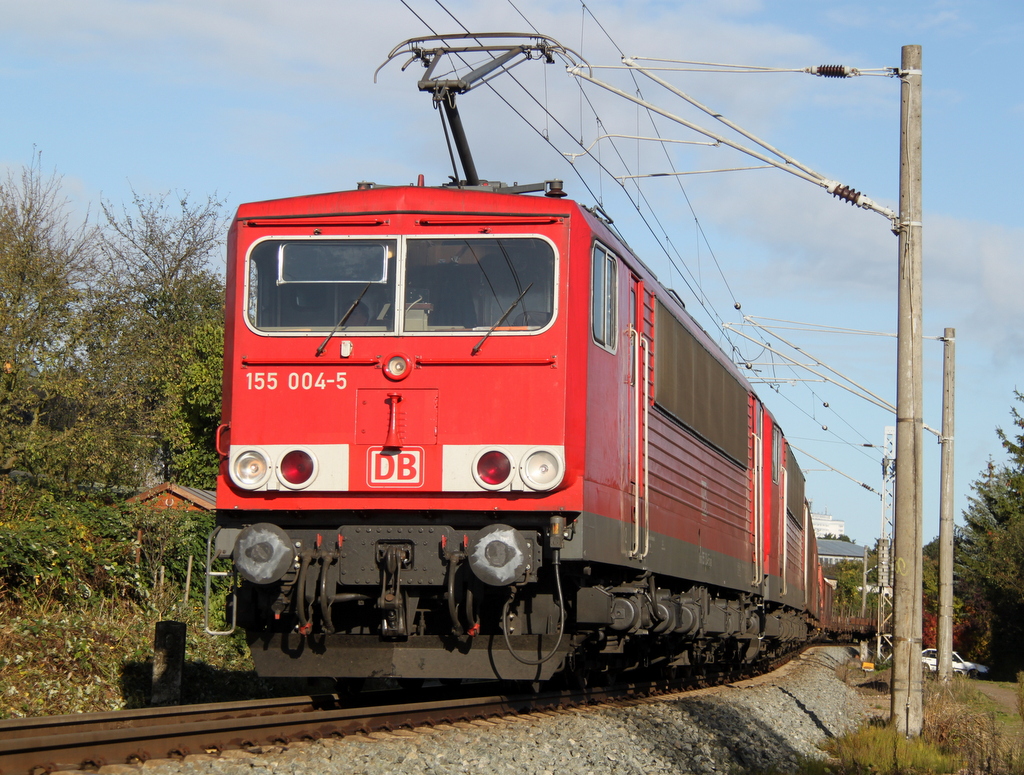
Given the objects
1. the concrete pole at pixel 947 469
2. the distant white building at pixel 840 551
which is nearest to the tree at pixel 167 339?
the concrete pole at pixel 947 469

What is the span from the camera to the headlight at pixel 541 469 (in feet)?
24.3

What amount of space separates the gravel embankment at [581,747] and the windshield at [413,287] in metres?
2.79

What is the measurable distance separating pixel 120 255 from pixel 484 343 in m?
26.4

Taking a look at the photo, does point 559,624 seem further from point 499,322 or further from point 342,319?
point 342,319

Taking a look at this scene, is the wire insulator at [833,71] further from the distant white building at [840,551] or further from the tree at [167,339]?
the distant white building at [840,551]

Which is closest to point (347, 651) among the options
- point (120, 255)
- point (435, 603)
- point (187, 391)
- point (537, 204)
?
point (435, 603)

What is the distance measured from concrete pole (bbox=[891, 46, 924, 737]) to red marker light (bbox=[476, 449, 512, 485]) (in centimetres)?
472

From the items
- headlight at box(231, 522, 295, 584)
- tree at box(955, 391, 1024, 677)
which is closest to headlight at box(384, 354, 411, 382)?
headlight at box(231, 522, 295, 584)

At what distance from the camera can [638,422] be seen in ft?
30.1

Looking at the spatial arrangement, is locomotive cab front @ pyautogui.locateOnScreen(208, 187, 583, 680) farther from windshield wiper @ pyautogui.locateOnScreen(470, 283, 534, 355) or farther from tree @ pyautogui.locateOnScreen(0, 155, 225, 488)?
tree @ pyautogui.locateOnScreen(0, 155, 225, 488)

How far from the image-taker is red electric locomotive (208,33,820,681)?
7465 mm

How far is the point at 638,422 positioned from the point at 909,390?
305 centimetres

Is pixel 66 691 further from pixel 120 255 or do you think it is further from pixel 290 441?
pixel 120 255

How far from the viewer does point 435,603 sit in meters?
7.85
